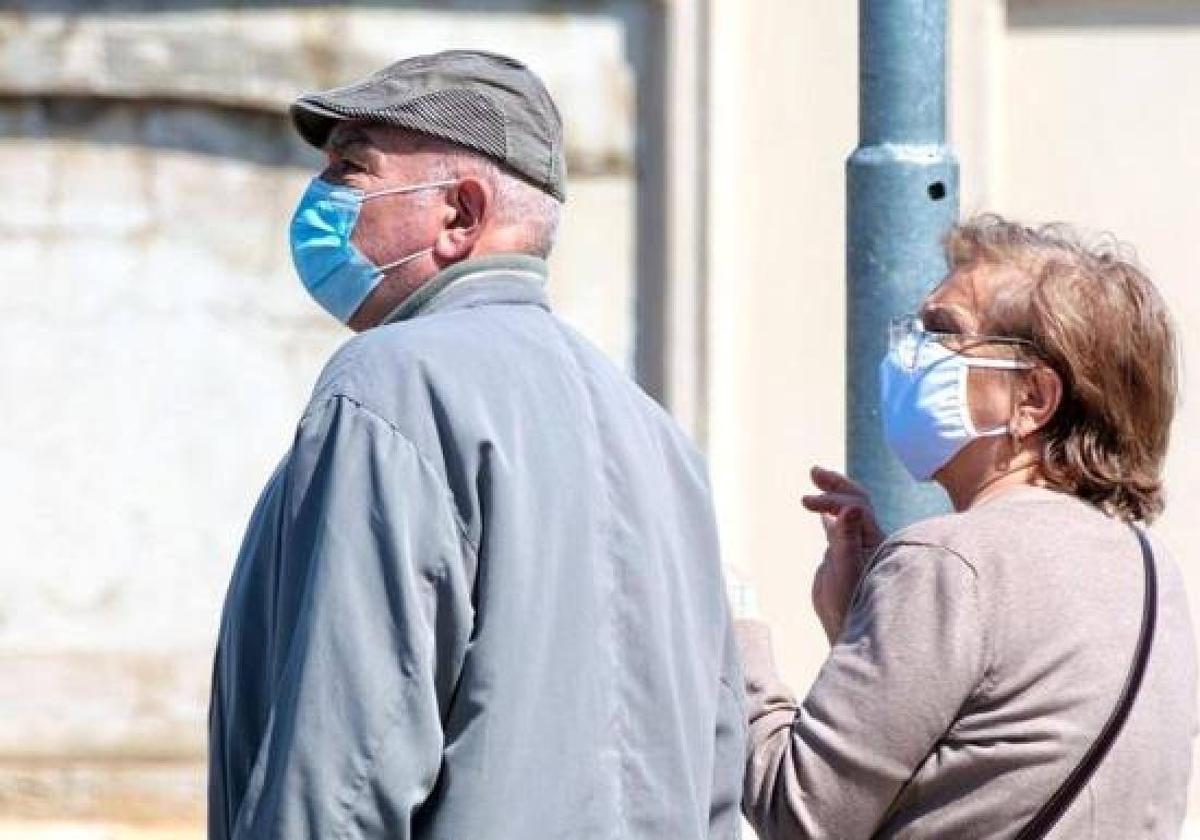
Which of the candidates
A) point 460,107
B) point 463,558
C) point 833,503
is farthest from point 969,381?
point 463,558

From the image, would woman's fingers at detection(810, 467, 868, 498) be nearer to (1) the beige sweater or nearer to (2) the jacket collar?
(1) the beige sweater

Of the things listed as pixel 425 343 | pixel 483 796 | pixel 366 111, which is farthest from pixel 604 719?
pixel 366 111

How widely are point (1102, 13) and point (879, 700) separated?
4.49 meters

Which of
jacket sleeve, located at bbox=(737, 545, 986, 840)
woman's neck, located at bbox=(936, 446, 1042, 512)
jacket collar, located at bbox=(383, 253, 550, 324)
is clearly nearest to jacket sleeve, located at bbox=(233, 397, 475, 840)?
jacket collar, located at bbox=(383, 253, 550, 324)

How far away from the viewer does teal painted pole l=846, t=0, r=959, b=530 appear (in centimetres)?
375

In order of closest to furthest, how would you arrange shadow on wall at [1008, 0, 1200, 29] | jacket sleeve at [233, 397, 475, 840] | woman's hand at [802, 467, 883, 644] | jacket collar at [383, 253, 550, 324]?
jacket sleeve at [233, 397, 475, 840]
jacket collar at [383, 253, 550, 324]
woman's hand at [802, 467, 883, 644]
shadow on wall at [1008, 0, 1200, 29]

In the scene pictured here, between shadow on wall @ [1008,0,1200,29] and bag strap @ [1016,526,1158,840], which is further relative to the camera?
shadow on wall @ [1008,0,1200,29]

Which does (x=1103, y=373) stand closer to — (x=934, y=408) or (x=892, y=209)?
(x=934, y=408)

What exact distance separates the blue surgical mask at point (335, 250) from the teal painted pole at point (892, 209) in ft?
3.34

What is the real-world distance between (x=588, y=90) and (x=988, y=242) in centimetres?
396

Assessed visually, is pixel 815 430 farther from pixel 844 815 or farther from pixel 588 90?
pixel 844 815

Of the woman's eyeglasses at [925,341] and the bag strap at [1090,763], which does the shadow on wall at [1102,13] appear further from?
the bag strap at [1090,763]

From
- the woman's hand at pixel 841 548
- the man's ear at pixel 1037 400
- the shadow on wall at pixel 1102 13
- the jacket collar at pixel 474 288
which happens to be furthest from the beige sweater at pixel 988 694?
the shadow on wall at pixel 1102 13

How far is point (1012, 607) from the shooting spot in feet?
9.74
